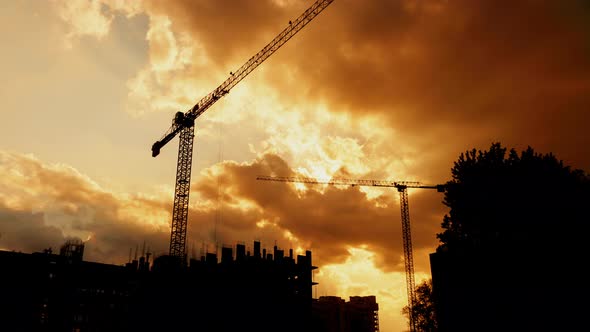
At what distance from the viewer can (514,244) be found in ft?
97.1

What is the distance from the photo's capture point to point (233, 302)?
49000mm

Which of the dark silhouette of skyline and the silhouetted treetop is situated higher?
the silhouetted treetop

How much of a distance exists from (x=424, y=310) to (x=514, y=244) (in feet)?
120

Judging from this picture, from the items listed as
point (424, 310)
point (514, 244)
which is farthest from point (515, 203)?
point (424, 310)

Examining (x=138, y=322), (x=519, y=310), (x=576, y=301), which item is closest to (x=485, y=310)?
(x=519, y=310)

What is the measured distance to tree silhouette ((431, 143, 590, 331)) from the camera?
27.3 m

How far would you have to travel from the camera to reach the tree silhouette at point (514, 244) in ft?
89.5

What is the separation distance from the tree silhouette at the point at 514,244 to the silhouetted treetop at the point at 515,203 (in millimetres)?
68

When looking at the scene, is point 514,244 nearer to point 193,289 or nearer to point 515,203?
point 515,203

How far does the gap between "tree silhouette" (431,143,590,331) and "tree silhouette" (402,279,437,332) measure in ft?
80.2

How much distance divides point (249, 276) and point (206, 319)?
6.88 m

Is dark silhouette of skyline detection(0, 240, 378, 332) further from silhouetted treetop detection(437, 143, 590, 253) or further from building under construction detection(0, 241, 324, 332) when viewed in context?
silhouetted treetop detection(437, 143, 590, 253)

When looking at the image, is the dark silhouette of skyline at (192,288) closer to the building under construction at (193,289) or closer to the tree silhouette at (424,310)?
the building under construction at (193,289)

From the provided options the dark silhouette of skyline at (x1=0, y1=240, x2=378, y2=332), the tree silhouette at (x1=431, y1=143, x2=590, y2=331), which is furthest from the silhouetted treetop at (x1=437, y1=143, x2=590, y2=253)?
the dark silhouette of skyline at (x1=0, y1=240, x2=378, y2=332)
